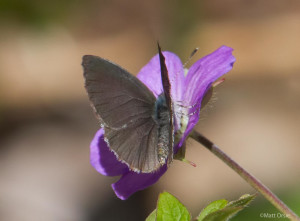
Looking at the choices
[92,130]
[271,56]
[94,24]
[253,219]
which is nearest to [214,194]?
[253,219]

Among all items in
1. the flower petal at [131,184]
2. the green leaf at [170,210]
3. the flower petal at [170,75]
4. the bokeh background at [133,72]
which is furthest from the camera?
the bokeh background at [133,72]

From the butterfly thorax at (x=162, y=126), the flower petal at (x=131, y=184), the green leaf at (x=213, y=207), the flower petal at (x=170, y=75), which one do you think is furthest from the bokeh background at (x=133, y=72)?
the green leaf at (x=213, y=207)

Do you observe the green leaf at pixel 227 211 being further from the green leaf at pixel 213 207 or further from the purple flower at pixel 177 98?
the purple flower at pixel 177 98

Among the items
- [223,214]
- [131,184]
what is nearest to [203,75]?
[131,184]

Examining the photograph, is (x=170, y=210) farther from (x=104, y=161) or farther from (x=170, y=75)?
(x=170, y=75)

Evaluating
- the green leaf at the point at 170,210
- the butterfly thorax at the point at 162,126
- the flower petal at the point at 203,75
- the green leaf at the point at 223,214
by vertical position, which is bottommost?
the green leaf at the point at 170,210

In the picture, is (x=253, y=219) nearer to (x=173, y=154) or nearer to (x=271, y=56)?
(x=173, y=154)
